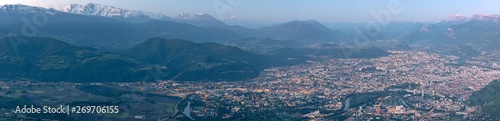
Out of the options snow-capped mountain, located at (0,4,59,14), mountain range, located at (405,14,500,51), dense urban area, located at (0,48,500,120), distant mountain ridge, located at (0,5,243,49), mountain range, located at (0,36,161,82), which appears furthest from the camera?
snow-capped mountain, located at (0,4,59,14)

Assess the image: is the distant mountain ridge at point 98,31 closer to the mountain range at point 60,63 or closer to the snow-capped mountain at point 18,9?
the snow-capped mountain at point 18,9

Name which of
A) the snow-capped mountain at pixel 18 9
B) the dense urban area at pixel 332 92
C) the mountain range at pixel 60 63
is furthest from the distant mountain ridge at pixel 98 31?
the dense urban area at pixel 332 92

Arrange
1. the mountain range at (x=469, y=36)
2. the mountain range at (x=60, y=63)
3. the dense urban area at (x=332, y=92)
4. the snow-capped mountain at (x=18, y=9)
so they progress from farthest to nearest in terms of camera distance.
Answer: the snow-capped mountain at (x=18, y=9), the mountain range at (x=469, y=36), the mountain range at (x=60, y=63), the dense urban area at (x=332, y=92)

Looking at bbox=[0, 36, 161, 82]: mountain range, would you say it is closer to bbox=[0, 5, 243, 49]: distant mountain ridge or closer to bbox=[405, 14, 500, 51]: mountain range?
bbox=[0, 5, 243, 49]: distant mountain ridge

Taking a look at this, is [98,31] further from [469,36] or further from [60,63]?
[469,36]

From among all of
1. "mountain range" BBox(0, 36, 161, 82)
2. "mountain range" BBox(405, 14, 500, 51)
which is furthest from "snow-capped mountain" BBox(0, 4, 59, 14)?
"mountain range" BBox(405, 14, 500, 51)

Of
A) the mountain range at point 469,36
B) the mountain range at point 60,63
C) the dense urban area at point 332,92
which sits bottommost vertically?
the dense urban area at point 332,92

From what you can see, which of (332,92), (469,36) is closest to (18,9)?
(332,92)

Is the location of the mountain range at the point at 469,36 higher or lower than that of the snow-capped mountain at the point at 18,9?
lower

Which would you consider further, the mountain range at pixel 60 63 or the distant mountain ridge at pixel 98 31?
the distant mountain ridge at pixel 98 31

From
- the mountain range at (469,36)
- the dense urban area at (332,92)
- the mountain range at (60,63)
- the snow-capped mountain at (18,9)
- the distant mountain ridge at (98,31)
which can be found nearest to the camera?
the dense urban area at (332,92)

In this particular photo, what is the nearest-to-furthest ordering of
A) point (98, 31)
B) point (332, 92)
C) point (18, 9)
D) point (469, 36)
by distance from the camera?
1. point (332, 92)
2. point (98, 31)
3. point (18, 9)
4. point (469, 36)

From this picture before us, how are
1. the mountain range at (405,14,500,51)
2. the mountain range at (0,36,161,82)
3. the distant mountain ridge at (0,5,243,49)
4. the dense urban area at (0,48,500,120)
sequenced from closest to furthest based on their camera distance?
the dense urban area at (0,48,500,120) → the mountain range at (0,36,161,82) → the distant mountain ridge at (0,5,243,49) → the mountain range at (405,14,500,51)
